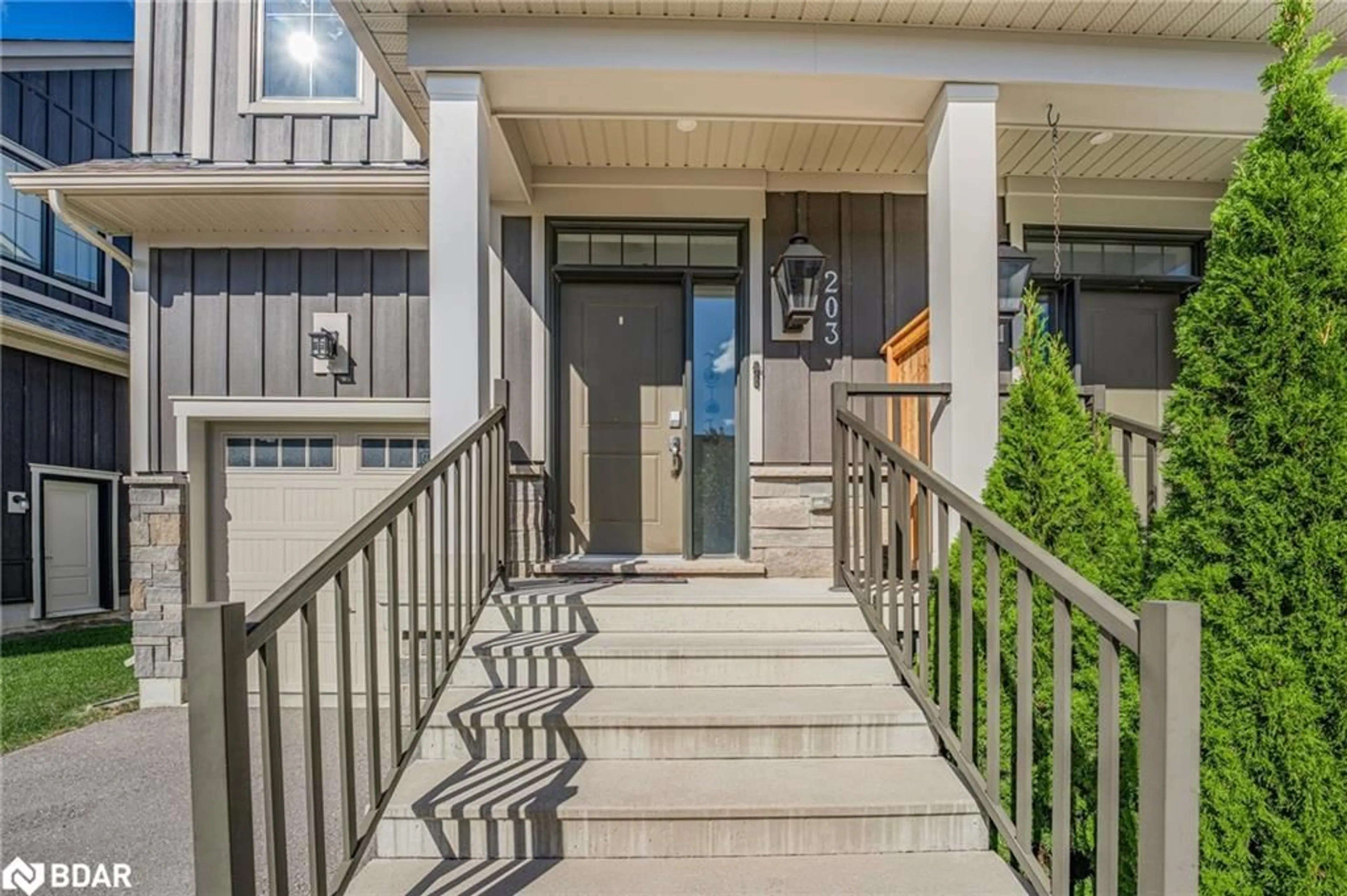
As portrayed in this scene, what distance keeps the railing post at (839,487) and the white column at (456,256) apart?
1484 millimetres

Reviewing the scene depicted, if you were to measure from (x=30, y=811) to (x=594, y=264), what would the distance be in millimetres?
3702

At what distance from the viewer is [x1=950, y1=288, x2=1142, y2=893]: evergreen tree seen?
2.34 m

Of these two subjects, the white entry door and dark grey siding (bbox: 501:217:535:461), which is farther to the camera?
the white entry door

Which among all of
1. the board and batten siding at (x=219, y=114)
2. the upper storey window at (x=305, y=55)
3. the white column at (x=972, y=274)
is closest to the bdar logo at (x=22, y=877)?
the white column at (x=972, y=274)

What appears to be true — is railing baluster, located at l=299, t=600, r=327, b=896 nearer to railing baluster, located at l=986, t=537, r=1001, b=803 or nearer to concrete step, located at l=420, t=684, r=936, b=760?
concrete step, located at l=420, t=684, r=936, b=760

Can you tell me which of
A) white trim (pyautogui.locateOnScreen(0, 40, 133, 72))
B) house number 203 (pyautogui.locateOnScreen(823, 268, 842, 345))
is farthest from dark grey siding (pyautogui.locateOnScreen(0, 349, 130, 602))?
house number 203 (pyautogui.locateOnScreen(823, 268, 842, 345))

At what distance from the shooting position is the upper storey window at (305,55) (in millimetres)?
4852

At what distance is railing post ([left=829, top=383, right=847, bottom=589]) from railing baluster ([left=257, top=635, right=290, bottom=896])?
220 cm

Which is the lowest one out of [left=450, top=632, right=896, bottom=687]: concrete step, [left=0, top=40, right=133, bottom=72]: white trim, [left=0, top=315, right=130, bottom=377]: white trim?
[left=450, top=632, right=896, bottom=687]: concrete step

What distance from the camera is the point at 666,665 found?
260 cm

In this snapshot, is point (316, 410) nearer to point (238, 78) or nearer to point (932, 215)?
point (238, 78)

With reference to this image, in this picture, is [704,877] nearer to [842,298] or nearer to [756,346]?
[756,346]

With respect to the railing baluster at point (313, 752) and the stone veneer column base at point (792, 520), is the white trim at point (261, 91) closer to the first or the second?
the stone veneer column base at point (792, 520)

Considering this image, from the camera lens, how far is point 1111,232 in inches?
177
